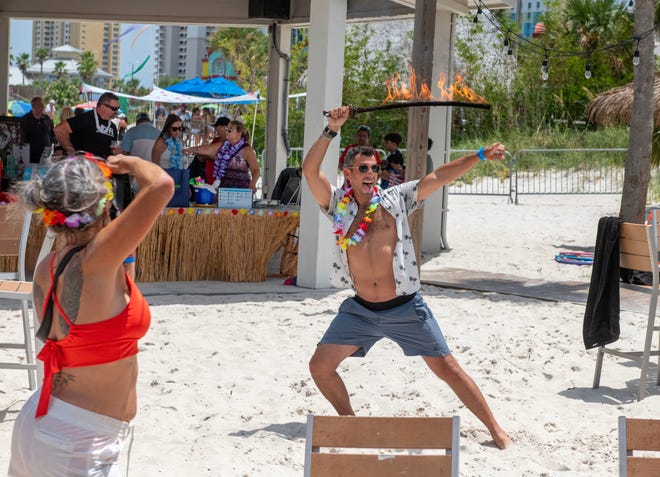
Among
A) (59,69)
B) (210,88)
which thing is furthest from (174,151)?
(59,69)

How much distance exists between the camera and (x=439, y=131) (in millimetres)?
12742

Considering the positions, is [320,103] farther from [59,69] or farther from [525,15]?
[525,15]

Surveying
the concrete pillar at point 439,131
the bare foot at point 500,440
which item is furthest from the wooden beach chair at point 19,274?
the concrete pillar at point 439,131

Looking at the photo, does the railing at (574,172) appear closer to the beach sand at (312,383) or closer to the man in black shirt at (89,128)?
the beach sand at (312,383)

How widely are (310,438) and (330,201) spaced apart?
238 cm

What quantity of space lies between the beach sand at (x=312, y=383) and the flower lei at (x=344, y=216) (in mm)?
1108

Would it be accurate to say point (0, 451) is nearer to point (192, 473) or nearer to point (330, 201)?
point (192, 473)

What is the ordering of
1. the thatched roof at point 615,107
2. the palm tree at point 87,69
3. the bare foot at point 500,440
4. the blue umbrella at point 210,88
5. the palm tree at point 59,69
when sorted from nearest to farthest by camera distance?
the bare foot at point 500,440
the thatched roof at point 615,107
the blue umbrella at point 210,88
the palm tree at point 59,69
the palm tree at point 87,69

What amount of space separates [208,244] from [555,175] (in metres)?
13.0

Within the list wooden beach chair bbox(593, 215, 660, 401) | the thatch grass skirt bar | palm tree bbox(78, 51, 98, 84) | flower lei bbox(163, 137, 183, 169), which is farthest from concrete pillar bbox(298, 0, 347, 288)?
palm tree bbox(78, 51, 98, 84)

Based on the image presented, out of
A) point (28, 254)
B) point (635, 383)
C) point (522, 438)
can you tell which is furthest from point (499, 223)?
point (522, 438)

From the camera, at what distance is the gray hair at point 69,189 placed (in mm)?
2590

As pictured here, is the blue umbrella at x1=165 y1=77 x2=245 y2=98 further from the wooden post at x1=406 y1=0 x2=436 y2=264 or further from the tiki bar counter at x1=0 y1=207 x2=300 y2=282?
the wooden post at x1=406 y1=0 x2=436 y2=264

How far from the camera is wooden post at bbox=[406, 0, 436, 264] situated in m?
9.42
